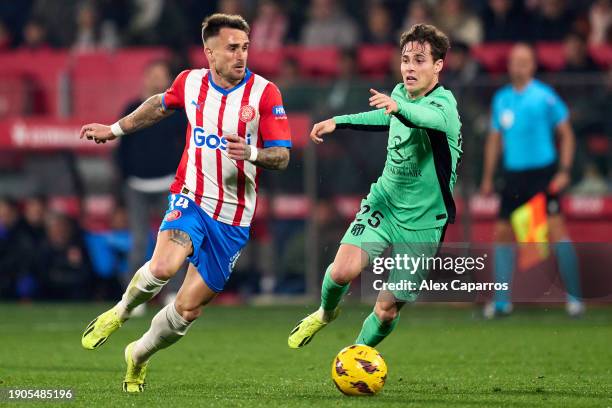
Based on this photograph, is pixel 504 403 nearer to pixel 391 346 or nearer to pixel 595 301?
pixel 391 346

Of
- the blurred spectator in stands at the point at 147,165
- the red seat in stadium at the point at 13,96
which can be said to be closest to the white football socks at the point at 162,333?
the blurred spectator in stands at the point at 147,165

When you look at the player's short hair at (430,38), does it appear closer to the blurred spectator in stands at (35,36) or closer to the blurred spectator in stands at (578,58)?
the blurred spectator in stands at (578,58)

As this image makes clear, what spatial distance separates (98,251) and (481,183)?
4.33 meters

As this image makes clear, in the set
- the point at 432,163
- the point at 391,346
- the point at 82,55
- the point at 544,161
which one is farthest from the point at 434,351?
the point at 82,55

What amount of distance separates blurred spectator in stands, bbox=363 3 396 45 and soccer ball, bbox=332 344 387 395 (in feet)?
32.6

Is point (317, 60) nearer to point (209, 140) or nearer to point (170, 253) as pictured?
point (209, 140)

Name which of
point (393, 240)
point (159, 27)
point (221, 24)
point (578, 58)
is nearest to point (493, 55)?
point (578, 58)

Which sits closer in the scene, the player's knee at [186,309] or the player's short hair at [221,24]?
the player's knee at [186,309]

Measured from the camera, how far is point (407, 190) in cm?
808

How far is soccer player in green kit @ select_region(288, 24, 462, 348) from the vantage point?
7953mm

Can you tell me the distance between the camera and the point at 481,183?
14617 mm

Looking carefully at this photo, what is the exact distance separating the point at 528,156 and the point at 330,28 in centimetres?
471

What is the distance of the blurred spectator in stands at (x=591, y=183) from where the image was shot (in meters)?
14.4

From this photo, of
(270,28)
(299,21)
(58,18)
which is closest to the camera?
(270,28)
